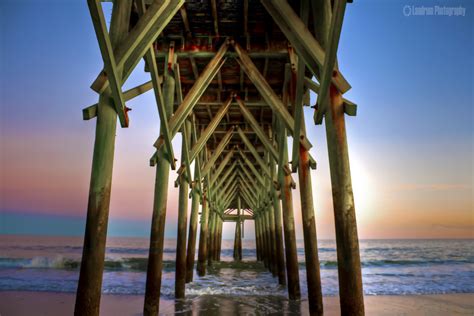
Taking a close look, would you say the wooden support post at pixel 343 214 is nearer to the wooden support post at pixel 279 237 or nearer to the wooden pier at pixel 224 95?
the wooden pier at pixel 224 95

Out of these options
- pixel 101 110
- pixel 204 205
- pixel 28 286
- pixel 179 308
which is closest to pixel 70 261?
pixel 28 286

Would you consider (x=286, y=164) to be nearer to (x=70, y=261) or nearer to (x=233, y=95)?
(x=233, y=95)

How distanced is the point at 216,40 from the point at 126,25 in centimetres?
320

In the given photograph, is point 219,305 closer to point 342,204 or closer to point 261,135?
point 261,135

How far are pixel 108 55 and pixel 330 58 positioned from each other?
246cm

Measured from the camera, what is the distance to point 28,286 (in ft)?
34.6

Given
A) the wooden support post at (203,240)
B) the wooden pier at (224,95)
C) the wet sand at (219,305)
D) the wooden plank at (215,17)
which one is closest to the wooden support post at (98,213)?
the wooden pier at (224,95)

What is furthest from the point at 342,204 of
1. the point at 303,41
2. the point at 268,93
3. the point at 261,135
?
the point at 261,135

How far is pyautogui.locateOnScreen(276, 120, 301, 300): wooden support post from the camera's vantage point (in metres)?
7.61

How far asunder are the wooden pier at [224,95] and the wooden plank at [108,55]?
11 millimetres

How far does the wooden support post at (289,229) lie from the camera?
300 inches

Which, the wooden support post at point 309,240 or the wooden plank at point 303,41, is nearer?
the wooden plank at point 303,41

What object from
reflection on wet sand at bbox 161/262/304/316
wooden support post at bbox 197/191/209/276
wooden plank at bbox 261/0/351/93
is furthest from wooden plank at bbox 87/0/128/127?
wooden support post at bbox 197/191/209/276

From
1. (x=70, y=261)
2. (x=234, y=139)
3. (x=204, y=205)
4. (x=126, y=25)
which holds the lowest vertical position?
(x=70, y=261)
